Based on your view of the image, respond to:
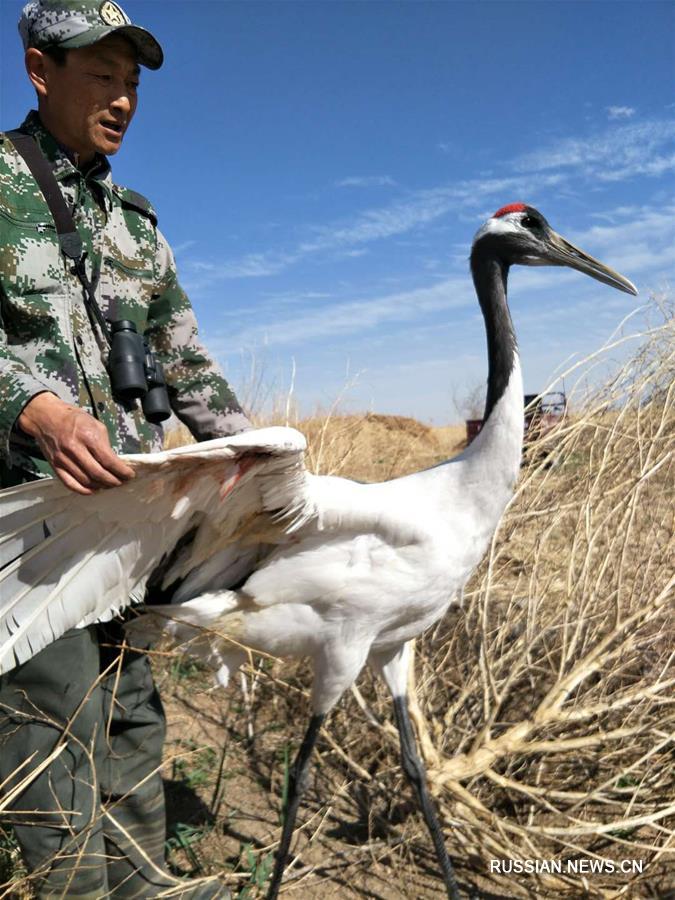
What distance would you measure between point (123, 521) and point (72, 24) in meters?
1.36

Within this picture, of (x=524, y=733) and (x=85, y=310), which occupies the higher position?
(x=85, y=310)

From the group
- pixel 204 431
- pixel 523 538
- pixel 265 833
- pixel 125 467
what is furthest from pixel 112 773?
pixel 523 538

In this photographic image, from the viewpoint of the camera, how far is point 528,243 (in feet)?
9.20

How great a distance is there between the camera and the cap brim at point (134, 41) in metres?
1.94

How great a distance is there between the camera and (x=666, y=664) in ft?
9.90

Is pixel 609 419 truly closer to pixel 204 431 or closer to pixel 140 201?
pixel 204 431

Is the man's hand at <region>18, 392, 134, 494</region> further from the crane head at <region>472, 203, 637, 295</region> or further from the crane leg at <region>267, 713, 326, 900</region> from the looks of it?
the crane head at <region>472, 203, 637, 295</region>

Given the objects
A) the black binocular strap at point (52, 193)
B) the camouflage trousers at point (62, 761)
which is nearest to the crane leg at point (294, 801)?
the camouflage trousers at point (62, 761)

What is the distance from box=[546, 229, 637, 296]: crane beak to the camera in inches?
111

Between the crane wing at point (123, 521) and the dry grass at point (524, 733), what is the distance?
122 cm

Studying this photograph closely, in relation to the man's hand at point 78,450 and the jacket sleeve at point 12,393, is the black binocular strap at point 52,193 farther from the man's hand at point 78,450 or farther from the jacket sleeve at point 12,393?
the man's hand at point 78,450

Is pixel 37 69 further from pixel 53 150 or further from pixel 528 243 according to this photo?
pixel 528 243

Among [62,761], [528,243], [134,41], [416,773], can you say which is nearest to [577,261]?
[528,243]

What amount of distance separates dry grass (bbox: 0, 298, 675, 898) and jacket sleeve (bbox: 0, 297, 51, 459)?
1.81 metres
